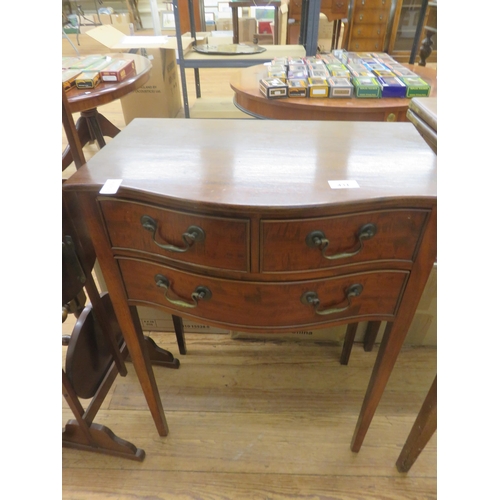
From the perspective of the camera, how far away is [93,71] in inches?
64.4

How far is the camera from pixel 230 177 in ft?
1.93

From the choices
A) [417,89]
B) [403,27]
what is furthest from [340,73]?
[403,27]

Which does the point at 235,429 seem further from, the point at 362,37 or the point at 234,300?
the point at 362,37

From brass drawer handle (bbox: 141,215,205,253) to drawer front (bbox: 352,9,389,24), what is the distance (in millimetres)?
4007

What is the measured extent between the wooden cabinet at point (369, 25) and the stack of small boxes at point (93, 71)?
286 cm

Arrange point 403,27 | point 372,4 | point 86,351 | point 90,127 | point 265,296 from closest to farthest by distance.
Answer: point 265,296 < point 86,351 < point 90,127 < point 372,4 < point 403,27

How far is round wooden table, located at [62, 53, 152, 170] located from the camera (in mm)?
1462

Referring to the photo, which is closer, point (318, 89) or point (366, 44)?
point (318, 89)

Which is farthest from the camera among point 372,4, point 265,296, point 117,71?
point 372,4

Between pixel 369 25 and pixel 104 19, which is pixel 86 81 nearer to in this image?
pixel 369 25

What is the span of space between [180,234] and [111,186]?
13 cm

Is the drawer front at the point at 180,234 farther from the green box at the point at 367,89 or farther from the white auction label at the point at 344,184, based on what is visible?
the green box at the point at 367,89
